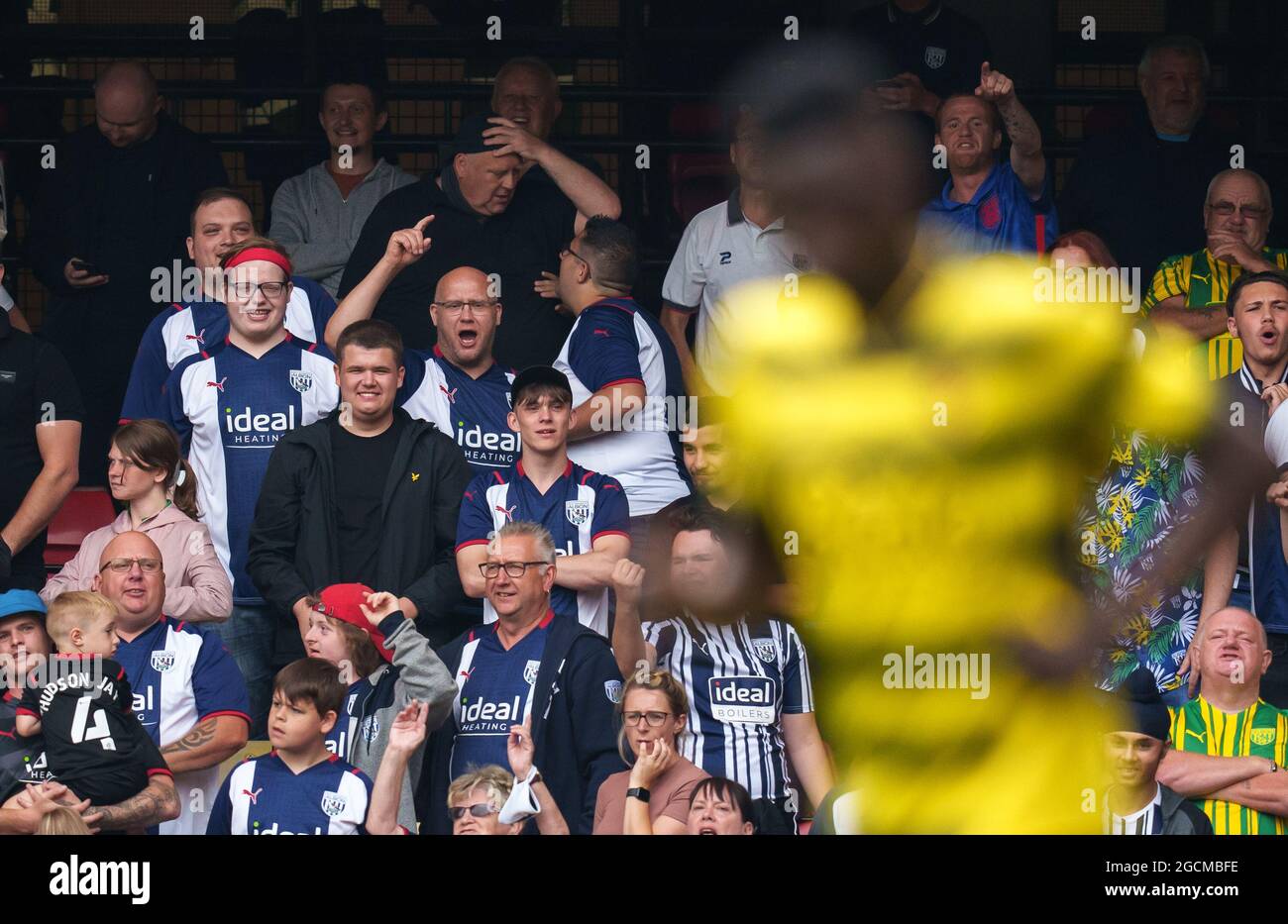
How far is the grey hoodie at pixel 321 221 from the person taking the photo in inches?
227

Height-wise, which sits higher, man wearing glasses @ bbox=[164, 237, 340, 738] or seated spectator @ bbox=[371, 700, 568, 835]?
man wearing glasses @ bbox=[164, 237, 340, 738]

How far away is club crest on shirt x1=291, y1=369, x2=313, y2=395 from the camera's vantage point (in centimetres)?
→ 509

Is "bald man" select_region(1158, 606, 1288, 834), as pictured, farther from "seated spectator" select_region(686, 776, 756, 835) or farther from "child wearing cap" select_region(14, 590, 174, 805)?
"child wearing cap" select_region(14, 590, 174, 805)

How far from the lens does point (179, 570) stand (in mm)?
4766

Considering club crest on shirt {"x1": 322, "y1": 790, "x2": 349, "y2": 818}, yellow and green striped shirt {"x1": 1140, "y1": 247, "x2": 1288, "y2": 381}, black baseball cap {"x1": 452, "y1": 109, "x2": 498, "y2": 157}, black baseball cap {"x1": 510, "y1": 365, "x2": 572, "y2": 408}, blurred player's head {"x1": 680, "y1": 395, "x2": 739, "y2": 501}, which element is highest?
black baseball cap {"x1": 452, "y1": 109, "x2": 498, "y2": 157}

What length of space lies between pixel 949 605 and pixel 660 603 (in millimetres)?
656

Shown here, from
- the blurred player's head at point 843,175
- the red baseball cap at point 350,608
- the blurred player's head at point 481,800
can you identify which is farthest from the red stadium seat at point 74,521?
the blurred player's head at point 843,175

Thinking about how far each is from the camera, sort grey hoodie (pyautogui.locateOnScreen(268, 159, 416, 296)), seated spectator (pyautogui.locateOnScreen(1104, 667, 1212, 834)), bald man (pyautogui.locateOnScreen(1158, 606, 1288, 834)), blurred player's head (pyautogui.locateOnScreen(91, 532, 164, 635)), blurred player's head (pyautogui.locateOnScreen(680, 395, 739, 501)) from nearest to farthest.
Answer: seated spectator (pyautogui.locateOnScreen(1104, 667, 1212, 834)), blurred player's head (pyautogui.locateOnScreen(680, 395, 739, 501)), bald man (pyautogui.locateOnScreen(1158, 606, 1288, 834)), blurred player's head (pyautogui.locateOnScreen(91, 532, 164, 635)), grey hoodie (pyautogui.locateOnScreen(268, 159, 416, 296))

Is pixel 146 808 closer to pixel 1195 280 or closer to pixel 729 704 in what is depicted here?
pixel 729 704

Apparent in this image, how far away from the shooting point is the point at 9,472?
Answer: 17.0ft

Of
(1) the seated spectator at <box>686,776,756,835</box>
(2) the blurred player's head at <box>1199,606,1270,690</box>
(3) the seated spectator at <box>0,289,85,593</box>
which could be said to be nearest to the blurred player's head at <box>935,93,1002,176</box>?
(2) the blurred player's head at <box>1199,606,1270,690</box>

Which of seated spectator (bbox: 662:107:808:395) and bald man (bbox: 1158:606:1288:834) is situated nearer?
bald man (bbox: 1158:606:1288:834)

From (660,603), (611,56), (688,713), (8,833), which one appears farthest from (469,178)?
(660,603)

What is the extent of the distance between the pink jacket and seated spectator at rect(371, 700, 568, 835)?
31.7 inches
